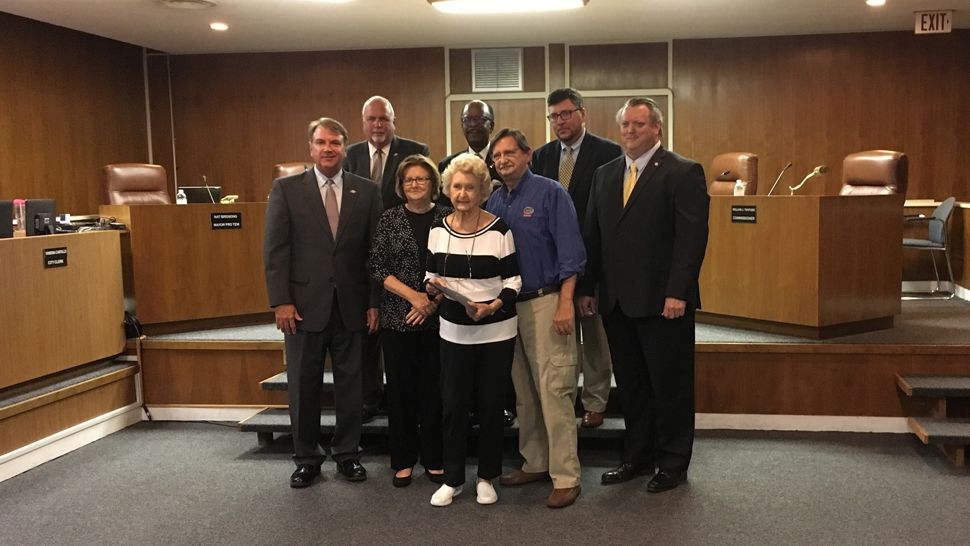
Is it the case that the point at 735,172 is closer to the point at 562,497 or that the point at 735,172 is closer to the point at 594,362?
the point at 594,362

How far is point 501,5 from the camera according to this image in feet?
19.4

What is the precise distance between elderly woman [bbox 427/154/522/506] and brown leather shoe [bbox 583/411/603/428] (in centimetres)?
72

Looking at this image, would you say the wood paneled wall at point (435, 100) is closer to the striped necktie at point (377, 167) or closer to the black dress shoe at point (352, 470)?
the striped necktie at point (377, 167)

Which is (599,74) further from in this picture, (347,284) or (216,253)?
(347,284)

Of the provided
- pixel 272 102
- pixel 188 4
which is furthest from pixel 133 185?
pixel 272 102

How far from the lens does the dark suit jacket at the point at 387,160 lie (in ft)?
12.0

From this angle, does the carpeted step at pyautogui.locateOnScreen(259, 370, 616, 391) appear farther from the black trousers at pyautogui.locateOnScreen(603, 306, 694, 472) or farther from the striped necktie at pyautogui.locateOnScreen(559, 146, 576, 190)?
the striped necktie at pyautogui.locateOnScreen(559, 146, 576, 190)

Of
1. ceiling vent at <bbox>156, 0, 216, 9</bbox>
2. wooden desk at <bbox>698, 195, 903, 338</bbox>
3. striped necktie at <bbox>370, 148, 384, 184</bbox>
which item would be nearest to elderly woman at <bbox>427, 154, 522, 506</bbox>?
striped necktie at <bbox>370, 148, 384, 184</bbox>

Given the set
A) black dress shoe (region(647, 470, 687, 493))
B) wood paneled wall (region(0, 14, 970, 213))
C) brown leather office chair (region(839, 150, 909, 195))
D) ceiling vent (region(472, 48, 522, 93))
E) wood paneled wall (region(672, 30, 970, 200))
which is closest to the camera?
black dress shoe (region(647, 470, 687, 493))

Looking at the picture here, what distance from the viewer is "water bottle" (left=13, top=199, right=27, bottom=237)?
3.85 metres

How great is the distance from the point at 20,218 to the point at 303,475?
196cm

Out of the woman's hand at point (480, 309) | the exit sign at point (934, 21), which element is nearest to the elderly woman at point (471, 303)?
the woman's hand at point (480, 309)

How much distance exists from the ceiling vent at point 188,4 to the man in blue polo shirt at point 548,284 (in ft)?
12.4

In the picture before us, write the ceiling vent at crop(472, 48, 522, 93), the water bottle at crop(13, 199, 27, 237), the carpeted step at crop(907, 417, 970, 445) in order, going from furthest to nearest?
the ceiling vent at crop(472, 48, 522, 93) < the water bottle at crop(13, 199, 27, 237) < the carpeted step at crop(907, 417, 970, 445)
